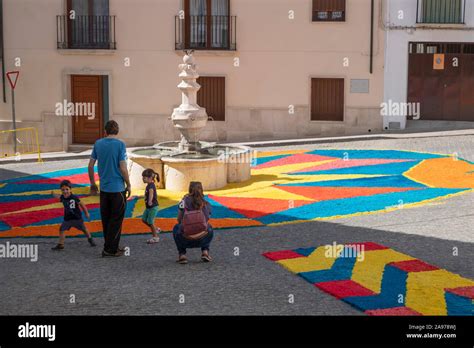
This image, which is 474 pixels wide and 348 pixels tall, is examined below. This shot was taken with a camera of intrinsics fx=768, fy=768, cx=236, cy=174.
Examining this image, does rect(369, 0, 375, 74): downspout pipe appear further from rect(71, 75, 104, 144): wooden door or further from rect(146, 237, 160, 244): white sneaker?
rect(146, 237, 160, 244): white sneaker

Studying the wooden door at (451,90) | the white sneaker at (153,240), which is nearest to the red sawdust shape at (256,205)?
the white sneaker at (153,240)

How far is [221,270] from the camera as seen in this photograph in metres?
10.4

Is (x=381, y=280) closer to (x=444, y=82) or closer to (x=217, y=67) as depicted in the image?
(x=217, y=67)

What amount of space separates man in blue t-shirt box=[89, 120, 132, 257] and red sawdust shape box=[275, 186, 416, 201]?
5.55m

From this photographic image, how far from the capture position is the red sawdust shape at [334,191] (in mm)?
15961

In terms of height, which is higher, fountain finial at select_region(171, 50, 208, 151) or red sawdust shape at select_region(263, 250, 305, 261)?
fountain finial at select_region(171, 50, 208, 151)

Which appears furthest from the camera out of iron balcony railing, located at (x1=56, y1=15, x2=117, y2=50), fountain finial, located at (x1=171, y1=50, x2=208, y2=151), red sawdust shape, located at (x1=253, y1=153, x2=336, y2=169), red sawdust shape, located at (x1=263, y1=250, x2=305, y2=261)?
iron balcony railing, located at (x1=56, y1=15, x2=117, y2=50)

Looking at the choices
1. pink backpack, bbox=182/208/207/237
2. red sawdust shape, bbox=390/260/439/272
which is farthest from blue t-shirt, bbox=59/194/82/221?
red sawdust shape, bbox=390/260/439/272

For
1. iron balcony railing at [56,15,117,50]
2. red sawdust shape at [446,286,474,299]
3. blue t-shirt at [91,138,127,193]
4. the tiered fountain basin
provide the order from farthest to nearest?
iron balcony railing at [56,15,117,50] < the tiered fountain basin < blue t-shirt at [91,138,127,193] < red sawdust shape at [446,286,474,299]

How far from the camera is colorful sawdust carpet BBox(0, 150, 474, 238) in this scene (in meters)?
14.0

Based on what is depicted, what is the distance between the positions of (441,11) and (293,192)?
13.5 metres

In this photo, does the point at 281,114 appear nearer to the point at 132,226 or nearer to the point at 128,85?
the point at 128,85

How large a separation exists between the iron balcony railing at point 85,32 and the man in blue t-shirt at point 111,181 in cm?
1750

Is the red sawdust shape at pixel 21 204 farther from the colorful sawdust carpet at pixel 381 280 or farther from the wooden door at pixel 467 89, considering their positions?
the wooden door at pixel 467 89
